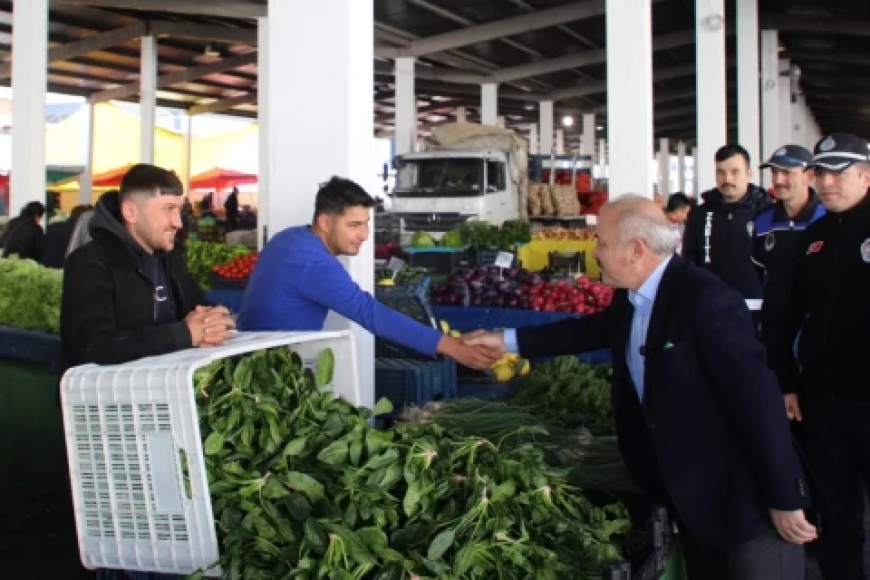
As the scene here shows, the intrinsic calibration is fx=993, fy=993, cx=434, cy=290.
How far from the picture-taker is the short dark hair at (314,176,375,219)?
3.95 metres

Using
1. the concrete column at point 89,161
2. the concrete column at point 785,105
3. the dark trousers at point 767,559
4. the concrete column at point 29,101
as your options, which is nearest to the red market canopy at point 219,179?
the concrete column at point 89,161

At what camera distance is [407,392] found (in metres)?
5.16

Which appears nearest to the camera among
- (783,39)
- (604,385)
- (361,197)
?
(361,197)

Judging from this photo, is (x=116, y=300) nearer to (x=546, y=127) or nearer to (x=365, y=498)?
(x=365, y=498)

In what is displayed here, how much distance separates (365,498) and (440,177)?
615 inches

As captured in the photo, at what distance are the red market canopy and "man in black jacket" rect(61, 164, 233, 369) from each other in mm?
33921

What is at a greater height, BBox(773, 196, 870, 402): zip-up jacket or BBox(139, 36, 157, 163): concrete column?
BBox(139, 36, 157, 163): concrete column

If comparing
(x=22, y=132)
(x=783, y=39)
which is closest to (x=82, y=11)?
(x=22, y=132)

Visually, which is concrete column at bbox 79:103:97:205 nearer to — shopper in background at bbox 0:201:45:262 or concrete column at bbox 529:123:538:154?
concrete column at bbox 529:123:538:154

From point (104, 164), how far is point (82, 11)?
42.8 ft

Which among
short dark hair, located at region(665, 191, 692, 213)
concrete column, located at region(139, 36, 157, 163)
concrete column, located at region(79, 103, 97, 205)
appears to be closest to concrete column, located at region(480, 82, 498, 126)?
concrete column, located at region(139, 36, 157, 163)

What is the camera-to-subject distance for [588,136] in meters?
34.3

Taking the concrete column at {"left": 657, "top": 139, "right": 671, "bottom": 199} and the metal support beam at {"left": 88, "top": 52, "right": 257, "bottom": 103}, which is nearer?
the metal support beam at {"left": 88, "top": 52, "right": 257, "bottom": 103}

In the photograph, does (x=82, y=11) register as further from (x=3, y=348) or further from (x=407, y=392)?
(x=407, y=392)
